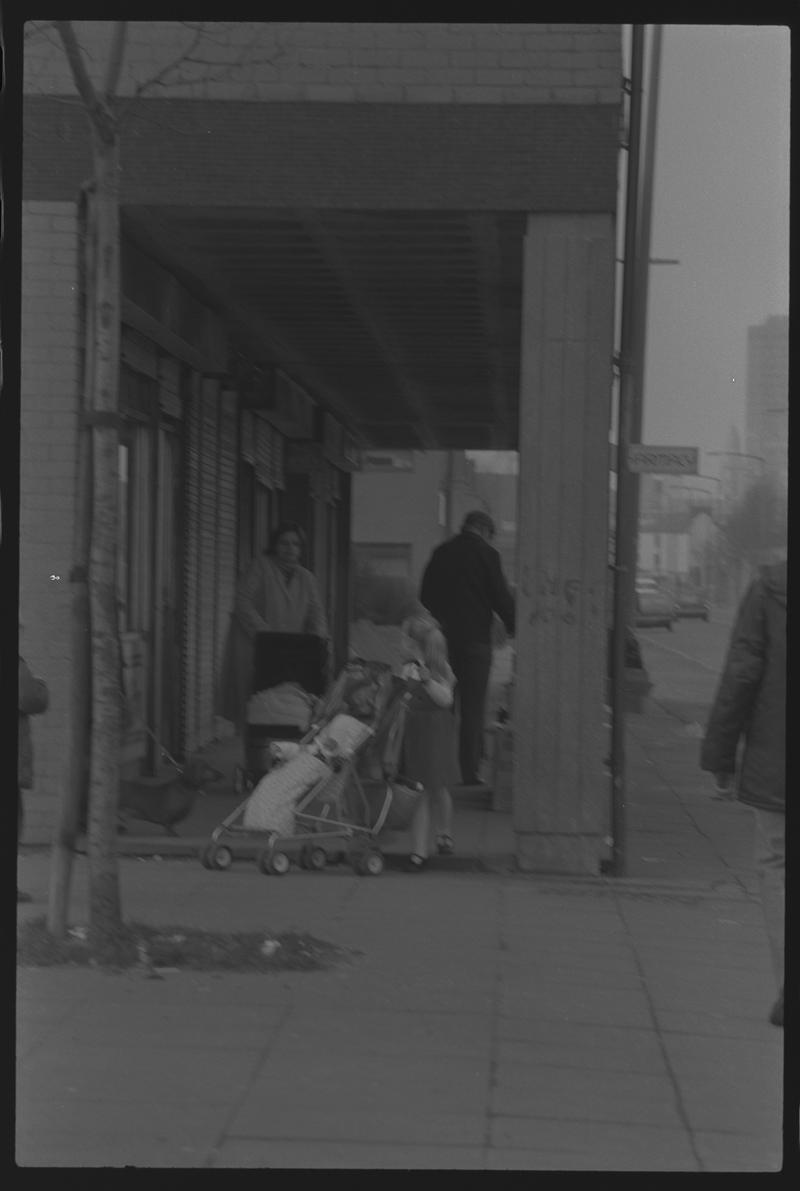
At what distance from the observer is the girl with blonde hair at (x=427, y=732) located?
918 centimetres

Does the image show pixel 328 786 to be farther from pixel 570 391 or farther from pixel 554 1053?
pixel 554 1053

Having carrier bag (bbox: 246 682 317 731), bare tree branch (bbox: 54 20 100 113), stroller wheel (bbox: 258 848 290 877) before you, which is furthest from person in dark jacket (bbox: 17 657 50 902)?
carrier bag (bbox: 246 682 317 731)

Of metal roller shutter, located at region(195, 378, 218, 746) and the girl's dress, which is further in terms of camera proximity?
metal roller shutter, located at region(195, 378, 218, 746)

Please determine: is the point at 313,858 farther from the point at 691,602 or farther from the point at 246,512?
the point at 691,602

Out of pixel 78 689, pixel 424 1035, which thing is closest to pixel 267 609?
pixel 78 689

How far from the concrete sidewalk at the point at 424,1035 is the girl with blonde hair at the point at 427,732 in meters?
0.27

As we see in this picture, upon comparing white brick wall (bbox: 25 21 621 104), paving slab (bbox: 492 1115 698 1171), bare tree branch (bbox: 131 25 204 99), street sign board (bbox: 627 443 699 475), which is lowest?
paving slab (bbox: 492 1115 698 1171)

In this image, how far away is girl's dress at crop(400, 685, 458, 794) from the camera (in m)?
A: 9.20

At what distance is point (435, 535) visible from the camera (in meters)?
39.9

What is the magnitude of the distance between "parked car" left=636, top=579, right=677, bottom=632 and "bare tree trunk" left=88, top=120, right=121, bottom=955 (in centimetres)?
3973

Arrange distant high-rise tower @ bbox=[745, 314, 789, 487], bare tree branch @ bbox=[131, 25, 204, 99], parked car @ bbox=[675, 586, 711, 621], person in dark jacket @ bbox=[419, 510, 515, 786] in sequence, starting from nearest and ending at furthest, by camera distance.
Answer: distant high-rise tower @ bbox=[745, 314, 789, 487]
bare tree branch @ bbox=[131, 25, 204, 99]
person in dark jacket @ bbox=[419, 510, 515, 786]
parked car @ bbox=[675, 586, 711, 621]

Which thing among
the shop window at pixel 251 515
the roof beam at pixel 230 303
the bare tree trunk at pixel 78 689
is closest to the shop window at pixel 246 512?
the shop window at pixel 251 515

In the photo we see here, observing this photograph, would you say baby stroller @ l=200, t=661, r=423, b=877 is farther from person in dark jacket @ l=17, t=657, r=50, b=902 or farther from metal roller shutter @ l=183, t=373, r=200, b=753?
metal roller shutter @ l=183, t=373, r=200, b=753

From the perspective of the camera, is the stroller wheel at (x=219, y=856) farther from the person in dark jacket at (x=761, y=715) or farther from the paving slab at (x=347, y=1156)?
the paving slab at (x=347, y=1156)
